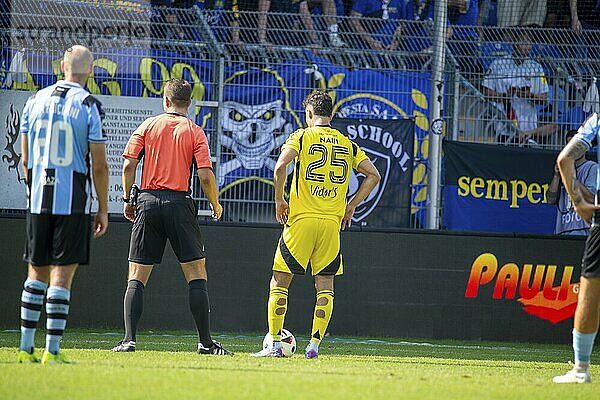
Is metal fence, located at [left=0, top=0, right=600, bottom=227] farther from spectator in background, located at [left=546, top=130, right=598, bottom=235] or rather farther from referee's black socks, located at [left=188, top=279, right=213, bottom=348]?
referee's black socks, located at [left=188, top=279, right=213, bottom=348]

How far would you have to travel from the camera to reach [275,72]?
13.5 meters

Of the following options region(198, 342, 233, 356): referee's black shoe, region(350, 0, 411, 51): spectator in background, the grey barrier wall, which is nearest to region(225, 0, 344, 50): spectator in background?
region(350, 0, 411, 51): spectator in background

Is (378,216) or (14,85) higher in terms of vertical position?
(14,85)

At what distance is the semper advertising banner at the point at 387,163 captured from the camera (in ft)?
44.4

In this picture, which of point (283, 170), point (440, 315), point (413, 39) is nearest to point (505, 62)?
point (413, 39)

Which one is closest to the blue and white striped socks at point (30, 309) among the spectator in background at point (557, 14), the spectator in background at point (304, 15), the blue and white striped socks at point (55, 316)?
the blue and white striped socks at point (55, 316)

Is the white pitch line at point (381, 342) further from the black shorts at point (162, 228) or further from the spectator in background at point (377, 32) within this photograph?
the spectator in background at point (377, 32)

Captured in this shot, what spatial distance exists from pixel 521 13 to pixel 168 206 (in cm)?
854

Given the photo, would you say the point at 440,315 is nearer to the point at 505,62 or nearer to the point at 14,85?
the point at 505,62

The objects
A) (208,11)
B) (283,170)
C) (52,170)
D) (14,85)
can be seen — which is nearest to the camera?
(52,170)

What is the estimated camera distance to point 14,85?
12883 mm

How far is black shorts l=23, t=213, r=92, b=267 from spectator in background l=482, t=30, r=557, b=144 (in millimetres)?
7596

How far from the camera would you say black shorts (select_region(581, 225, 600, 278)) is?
7.41 m

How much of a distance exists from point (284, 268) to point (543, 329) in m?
5.28
